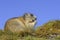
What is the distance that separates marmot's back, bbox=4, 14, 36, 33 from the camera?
14703 millimetres

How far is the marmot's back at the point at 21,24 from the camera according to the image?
48.2ft

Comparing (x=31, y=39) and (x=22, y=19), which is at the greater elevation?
(x=22, y=19)

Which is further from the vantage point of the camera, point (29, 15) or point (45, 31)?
point (29, 15)

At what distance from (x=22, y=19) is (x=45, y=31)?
1.97 metres

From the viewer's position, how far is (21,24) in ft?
50.7

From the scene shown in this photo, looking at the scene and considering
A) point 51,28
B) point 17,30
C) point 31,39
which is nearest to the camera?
point 31,39

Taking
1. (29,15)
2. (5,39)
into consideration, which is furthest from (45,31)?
(5,39)

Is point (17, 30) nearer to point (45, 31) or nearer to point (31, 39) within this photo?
point (45, 31)

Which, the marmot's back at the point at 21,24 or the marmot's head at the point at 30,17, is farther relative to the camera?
the marmot's head at the point at 30,17

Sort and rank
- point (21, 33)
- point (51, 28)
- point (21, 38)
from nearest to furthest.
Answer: point (21, 38)
point (21, 33)
point (51, 28)

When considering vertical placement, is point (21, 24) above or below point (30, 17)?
below

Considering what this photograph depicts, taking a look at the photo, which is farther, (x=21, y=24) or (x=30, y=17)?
(x=30, y=17)

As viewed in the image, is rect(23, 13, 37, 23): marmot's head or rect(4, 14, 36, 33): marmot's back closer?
rect(4, 14, 36, 33): marmot's back

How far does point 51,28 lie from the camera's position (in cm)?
1572
